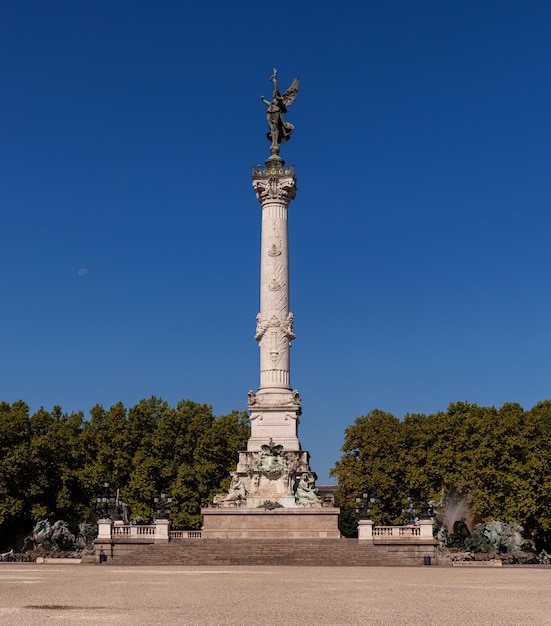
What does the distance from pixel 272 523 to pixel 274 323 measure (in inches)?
554

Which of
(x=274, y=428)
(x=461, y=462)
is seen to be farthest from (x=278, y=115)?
(x=461, y=462)

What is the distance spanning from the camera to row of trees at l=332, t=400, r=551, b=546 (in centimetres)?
6312

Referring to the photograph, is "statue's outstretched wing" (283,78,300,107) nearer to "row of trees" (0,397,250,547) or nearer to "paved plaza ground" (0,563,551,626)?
"row of trees" (0,397,250,547)

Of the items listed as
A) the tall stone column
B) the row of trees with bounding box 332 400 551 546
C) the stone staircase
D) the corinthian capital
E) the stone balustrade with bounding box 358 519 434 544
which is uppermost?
the corinthian capital

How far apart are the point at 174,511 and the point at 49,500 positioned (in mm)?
9475

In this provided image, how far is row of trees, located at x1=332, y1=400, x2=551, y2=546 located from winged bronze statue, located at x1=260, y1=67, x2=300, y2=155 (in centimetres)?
2412

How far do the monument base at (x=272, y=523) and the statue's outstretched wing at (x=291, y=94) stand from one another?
101 feet

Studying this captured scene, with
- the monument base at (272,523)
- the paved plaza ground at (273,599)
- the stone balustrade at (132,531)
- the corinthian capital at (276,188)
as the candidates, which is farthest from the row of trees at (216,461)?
the paved plaza ground at (273,599)

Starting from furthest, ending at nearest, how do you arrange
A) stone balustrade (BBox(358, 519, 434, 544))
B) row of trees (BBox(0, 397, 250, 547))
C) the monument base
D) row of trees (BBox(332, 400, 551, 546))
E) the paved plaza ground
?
1. row of trees (BBox(0, 397, 250, 547))
2. row of trees (BBox(332, 400, 551, 546))
3. the monument base
4. stone balustrade (BBox(358, 519, 434, 544))
5. the paved plaza ground

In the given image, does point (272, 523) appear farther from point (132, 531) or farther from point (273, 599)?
point (273, 599)

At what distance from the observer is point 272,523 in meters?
51.2

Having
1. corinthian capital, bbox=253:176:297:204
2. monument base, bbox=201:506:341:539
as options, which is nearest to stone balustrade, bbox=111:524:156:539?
monument base, bbox=201:506:341:539

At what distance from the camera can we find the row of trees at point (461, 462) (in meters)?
63.1

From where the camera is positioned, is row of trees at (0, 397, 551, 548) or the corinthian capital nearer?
the corinthian capital
